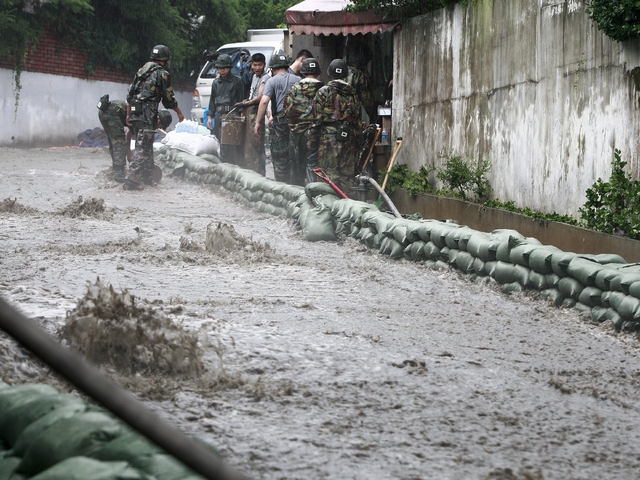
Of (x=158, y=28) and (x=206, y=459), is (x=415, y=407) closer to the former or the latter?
(x=206, y=459)

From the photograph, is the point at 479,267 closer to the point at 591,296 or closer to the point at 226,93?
the point at 591,296

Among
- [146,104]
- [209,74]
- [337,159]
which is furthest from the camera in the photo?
[209,74]

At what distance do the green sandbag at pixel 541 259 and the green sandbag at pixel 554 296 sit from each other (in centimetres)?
11

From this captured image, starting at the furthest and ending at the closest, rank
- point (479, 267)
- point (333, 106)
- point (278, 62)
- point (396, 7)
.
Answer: point (278, 62) → point (396, 7) → point (333, 106) → point (479, 267)

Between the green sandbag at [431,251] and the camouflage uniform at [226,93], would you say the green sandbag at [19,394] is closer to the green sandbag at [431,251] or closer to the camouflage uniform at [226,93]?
the green sandbag at [431,251]

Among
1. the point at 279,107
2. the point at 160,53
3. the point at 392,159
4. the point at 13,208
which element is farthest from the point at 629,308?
the point at 160,53

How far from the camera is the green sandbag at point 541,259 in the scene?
19.1ft

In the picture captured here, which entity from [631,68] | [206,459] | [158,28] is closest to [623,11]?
[631,68]

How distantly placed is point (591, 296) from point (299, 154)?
648cm

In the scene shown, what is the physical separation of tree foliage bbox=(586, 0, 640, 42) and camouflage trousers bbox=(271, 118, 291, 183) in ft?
19.0

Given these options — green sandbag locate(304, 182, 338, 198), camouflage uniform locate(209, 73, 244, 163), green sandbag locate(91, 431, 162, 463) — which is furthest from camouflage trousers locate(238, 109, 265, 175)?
green sandbag locate(91, 431, 162, 463)

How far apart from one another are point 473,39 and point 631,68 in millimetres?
3400

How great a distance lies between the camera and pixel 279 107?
11875mm

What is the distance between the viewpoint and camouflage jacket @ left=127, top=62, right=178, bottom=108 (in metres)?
12.3
